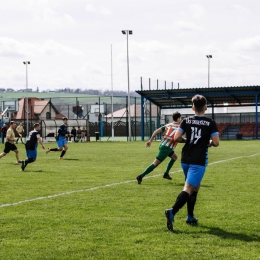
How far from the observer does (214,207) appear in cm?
993

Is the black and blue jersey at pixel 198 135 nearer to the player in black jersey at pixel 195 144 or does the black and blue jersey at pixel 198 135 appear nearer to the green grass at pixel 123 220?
the player in black jersey at pixel 195 144

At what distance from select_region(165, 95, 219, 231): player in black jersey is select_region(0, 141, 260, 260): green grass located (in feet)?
1.44

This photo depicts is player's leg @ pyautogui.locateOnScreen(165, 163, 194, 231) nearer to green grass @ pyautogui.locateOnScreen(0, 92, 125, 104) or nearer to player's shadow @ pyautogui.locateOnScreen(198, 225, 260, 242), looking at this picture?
player's shadow @ pyautogui.locateOnScreen(198, 225, 260, 242)

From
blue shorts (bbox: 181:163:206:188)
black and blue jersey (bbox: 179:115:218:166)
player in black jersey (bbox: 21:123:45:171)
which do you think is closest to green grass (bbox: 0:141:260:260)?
blue shorts (bbox: 181:163:206:188)

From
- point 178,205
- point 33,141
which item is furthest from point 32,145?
point 178,205

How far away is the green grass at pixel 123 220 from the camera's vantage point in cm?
661

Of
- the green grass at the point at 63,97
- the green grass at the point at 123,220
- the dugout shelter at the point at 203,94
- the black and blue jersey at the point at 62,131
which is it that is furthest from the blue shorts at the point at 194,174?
the green grass at the point at 63,97

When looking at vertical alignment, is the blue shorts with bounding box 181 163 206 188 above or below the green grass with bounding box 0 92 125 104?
below

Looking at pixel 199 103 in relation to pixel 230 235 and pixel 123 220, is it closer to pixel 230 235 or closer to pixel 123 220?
pixel 230 235

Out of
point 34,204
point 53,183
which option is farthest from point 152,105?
point 34,204

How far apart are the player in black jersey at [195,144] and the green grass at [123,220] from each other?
17.3 inches

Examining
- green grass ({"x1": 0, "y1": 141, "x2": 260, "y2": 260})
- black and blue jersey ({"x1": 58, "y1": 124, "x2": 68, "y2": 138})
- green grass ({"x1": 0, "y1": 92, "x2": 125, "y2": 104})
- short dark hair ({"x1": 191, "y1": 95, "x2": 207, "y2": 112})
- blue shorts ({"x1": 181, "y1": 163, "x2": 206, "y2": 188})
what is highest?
green grass ({"x1": 0, "y1": 92, "x2": 125, "y2": 104})

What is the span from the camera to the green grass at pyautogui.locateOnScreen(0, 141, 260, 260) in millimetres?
6613

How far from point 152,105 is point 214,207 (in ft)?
179
